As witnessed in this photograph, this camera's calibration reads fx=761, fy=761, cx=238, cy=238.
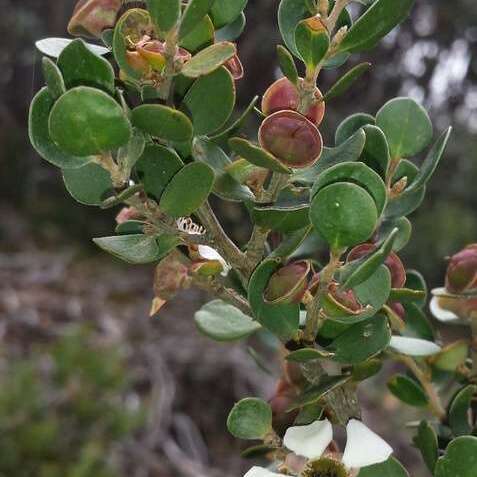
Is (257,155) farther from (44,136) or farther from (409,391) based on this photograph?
(409,391)

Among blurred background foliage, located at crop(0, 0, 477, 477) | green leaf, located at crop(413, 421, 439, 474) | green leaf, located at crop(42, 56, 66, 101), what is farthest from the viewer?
blurred background foliage, located at crop(0, 0, 477, 477)

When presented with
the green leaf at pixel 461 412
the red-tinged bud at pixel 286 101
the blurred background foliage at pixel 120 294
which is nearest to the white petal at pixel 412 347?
the green leaf at pixel 461 412

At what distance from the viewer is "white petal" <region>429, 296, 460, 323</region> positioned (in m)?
0.47

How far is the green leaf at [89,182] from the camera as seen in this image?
37cm

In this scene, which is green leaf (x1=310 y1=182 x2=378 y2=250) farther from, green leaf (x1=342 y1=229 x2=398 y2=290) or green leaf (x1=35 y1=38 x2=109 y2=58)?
green leaf (x1=35 y1=38 x2=109 y2=58)

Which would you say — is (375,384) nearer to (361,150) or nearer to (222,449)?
Result: (222,449)

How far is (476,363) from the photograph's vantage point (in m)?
0.46

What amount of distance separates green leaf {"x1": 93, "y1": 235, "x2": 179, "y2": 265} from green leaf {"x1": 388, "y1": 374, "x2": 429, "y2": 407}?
19cm

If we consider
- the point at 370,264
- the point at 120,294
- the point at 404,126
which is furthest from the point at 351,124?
the point at 120,294

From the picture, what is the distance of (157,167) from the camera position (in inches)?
13.6

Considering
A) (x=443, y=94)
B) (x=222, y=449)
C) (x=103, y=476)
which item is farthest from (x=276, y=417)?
(x=443, y=94)

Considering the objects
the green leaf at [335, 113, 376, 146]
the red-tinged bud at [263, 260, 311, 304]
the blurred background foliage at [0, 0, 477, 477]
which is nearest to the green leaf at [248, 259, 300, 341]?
the red-tinged bud at [263, 260, 311, 304]

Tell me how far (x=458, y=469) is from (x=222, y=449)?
1.92 m

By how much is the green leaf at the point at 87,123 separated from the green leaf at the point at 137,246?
5 cm
